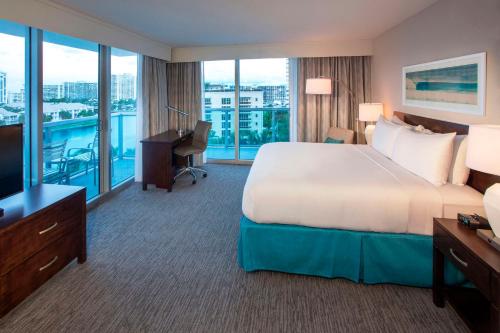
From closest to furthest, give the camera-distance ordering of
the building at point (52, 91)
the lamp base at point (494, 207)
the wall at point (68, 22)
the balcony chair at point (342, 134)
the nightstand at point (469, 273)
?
1. the nightstand at point (469, 273)
2. the lamp base at point (494, 207)
3. the wall at point (68, 22)
4. the building at point (52, 91)
5. the balcony chair at point (342, 134)

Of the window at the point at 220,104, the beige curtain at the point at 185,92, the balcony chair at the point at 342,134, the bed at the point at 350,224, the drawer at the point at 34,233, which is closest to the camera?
the drawer at the point at 34,233

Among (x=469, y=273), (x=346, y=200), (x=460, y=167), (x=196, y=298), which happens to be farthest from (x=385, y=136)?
(x=196, y=298)

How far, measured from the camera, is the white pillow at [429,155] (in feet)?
A: 8.68

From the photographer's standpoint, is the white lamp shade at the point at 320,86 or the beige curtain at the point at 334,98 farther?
the beige curtain at the point at 334,98

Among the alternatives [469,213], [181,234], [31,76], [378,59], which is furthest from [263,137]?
[469,213]

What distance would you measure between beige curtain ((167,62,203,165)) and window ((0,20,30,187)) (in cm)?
341

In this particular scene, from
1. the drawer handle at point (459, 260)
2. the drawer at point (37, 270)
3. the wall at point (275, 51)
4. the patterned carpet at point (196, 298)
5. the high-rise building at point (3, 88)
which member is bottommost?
the patterned carpet at point (196, 298)

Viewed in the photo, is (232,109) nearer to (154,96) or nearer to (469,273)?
(154,96)

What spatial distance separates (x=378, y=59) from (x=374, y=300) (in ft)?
14.1

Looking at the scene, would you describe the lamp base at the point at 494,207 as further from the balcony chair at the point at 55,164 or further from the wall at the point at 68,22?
the balcony chair at the point at 55,164

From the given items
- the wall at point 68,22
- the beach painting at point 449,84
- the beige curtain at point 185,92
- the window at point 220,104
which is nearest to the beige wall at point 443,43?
the beach painting at point 449,84

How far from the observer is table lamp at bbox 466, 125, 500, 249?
182 centimetres

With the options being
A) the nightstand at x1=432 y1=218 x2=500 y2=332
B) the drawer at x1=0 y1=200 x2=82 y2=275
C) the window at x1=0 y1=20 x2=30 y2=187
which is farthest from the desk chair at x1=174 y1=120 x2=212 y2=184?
the nightstand at x1=432 y1=218 x2=500 y2=332

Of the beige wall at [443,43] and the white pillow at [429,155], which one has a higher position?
the beige wall at [443,43]
